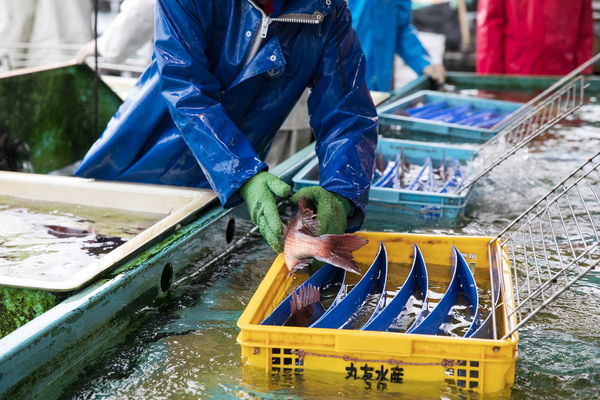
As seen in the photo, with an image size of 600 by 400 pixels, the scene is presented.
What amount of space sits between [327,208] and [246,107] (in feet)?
2.10

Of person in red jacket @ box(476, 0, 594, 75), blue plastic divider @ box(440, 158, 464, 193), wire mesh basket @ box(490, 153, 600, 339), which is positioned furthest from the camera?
person in red jacket @ box(476, 0, 594, 75)

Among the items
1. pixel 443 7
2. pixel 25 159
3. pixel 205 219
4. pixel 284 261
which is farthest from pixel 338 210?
pixel 443 7

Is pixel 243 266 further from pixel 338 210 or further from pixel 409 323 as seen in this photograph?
pixel 409 323

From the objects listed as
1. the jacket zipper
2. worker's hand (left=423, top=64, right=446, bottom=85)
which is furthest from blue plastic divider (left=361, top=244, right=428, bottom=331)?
worker's hand (left=423, top=64, right=446, bottom=85)

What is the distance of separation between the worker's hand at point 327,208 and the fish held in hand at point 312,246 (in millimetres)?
98

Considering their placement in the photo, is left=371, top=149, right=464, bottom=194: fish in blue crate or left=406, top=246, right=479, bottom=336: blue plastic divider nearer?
left=406, top=246, right=479, bottom=336: blue plastic divider

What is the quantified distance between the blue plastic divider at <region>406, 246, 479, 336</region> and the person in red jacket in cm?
523

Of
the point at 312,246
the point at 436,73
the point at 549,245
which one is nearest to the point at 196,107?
the point at 312,246

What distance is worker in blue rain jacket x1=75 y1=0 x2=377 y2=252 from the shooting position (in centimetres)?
192

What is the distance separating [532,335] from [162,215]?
4.67 feet

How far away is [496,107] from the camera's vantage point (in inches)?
172

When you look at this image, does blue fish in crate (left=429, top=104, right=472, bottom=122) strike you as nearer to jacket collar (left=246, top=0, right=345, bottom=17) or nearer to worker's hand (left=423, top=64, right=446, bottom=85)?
worker's hand (left=423, top=64, right=446, bottom=85)

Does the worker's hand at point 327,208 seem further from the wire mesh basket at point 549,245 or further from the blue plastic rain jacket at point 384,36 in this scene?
the blue plastic rain jacket at point 384,36

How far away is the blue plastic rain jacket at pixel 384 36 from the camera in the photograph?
507 cm
